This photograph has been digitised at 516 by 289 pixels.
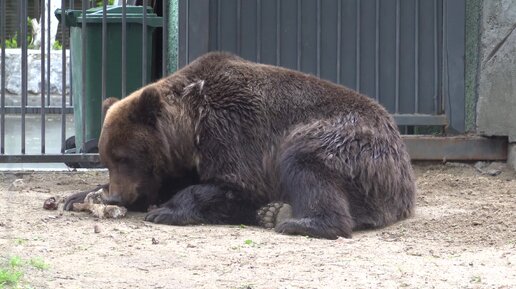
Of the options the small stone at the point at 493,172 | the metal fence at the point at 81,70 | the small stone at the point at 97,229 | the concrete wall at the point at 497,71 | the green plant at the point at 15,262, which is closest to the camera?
the green plant at the point at 15,262

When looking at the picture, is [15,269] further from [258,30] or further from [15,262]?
[258,30]

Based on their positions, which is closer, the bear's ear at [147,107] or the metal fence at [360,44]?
the bear's ear at [147,107]

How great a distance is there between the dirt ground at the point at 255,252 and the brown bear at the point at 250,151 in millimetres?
181

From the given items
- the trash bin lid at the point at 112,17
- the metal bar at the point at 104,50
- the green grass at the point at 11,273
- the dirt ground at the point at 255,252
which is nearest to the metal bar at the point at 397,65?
the dirt ground at the point at 255,252

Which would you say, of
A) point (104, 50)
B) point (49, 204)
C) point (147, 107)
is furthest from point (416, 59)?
point (49, 204)

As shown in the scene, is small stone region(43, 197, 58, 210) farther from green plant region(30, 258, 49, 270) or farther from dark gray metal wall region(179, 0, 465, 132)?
dark gray metal wall region(179, 0, 465, 132)

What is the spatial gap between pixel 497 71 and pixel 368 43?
115 cm

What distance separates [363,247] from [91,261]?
1510mm

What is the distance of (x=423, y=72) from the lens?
8.74 meters

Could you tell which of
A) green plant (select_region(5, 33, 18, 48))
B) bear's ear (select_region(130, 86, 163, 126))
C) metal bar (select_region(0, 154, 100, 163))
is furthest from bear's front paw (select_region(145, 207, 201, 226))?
green plant (select_region(5, 33, 18, 48))

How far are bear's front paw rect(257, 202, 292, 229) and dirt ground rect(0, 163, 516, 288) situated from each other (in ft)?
0.29

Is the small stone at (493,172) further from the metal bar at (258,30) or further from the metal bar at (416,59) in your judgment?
the metal bar at (258,30)

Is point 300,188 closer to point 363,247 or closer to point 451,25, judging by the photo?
point 363,247

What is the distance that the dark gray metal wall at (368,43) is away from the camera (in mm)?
8648
